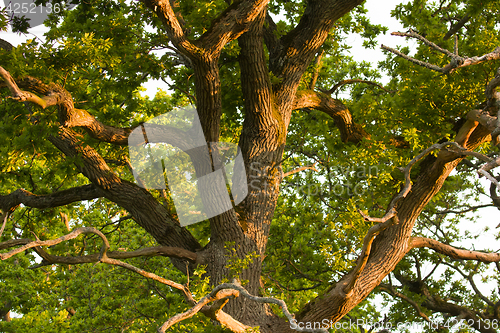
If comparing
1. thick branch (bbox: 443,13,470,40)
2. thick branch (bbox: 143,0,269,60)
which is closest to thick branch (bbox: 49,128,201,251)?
thick branch (bbox: 143,0,269,60)

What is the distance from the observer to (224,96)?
7203mm

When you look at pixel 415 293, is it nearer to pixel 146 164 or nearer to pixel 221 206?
pixel 221 206

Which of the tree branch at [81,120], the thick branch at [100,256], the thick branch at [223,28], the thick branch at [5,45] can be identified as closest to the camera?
the thick branch at [100,256]

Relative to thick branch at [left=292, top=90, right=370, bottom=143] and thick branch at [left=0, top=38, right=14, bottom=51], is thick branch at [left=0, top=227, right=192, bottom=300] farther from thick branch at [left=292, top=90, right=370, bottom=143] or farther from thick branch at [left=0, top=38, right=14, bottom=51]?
thick branch at [left=292, top=90, right=370, bottom=143]

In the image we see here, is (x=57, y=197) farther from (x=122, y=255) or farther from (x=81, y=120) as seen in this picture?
(x=122, y=255)

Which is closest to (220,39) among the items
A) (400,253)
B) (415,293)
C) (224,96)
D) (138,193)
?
(224,96)

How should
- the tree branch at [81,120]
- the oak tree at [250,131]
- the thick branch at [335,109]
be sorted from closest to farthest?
the tree branch at [81,120] < the oak tree at [250,131] < the thick branch at [335,109]

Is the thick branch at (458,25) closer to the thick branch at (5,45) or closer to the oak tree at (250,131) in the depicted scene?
the oak tree at (250,131)

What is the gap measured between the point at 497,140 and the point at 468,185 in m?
8.23

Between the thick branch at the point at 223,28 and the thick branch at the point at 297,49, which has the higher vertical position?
the thick branch at the point at 297,49

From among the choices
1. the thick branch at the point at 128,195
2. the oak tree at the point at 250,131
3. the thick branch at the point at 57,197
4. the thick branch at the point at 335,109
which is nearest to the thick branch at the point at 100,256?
the oak tree at the point at 250,131

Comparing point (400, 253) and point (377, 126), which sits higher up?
point (377, 126)

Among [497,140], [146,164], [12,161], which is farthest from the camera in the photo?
[146,164]

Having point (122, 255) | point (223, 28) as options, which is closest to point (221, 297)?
point (122, 255)
